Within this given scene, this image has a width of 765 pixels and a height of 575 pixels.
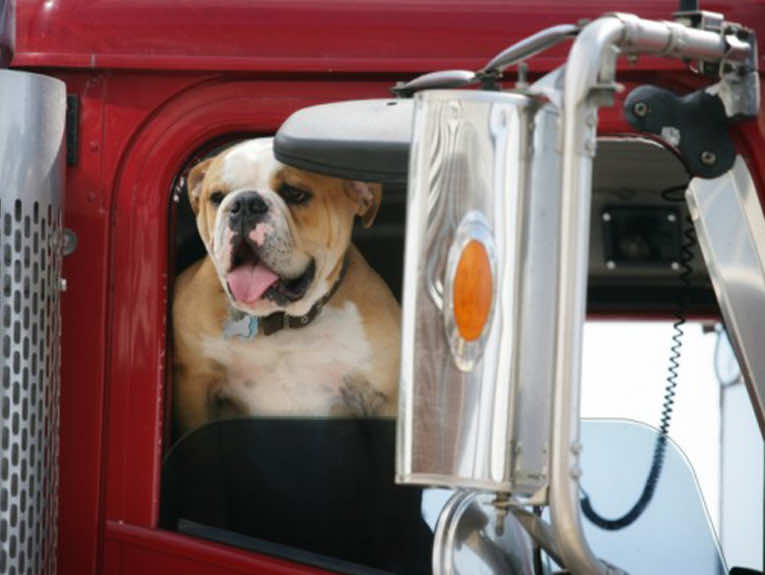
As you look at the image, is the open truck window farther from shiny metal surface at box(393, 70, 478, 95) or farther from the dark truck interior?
shiny metal surface at box(393, 70, 478, 95)

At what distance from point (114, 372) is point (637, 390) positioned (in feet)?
3.60

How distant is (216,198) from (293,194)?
0.44 ft

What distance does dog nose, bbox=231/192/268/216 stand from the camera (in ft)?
8.63

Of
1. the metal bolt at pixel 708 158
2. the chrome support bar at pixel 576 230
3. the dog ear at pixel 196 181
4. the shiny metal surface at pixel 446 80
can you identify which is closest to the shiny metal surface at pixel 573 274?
the chrome support bar at pixel 576 230

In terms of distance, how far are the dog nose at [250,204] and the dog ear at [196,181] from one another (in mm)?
97

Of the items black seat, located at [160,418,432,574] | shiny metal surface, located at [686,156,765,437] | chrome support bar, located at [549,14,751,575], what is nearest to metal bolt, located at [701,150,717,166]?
shiny metal surface, located at [686,156,765,437]

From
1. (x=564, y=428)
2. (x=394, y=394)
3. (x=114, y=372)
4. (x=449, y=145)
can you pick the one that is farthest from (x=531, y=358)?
(x=114, y=372)

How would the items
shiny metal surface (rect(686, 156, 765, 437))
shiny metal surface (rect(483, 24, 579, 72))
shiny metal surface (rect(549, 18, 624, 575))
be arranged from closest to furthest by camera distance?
1. shiny metal surface (rect(549, 18, 624, 575))
2. shiny metal surface (rect(483, 24, 579, 72))
3. shiny metal surface (rect(686, 156, 765, 437))

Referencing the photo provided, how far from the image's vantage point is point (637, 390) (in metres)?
3.40

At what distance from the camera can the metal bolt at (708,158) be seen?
7.56 ft

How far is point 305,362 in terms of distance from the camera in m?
2.68

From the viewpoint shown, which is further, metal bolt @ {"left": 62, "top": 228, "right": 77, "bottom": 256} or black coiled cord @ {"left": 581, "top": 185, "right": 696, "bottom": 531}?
black coiled cord @ {"left": 581, "top": 185, "right": 696, "bottom": 531}

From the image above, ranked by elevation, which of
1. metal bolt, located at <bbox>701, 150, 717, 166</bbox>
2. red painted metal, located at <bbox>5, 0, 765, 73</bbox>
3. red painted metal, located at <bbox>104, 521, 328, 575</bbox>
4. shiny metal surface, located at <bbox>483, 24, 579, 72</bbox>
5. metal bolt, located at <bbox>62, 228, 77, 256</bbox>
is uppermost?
red painted metal, located at <bbox>5, 0, 765, 73</bbox>

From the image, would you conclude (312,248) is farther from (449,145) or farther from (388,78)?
(449,145)
